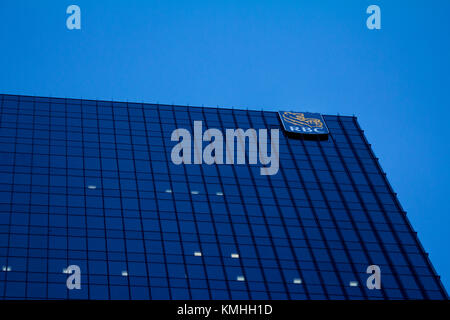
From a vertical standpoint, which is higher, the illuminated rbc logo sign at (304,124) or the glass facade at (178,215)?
the illuminated rbc logo sign at (304,124)

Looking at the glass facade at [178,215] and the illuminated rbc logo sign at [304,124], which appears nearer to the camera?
the glass facade at [178,215]

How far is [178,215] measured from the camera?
125 meters

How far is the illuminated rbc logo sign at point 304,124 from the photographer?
14838cm

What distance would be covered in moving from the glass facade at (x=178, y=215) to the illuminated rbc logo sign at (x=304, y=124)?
1836 millimetres

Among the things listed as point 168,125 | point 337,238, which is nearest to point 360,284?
point 337,238

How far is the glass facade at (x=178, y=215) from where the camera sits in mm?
113062

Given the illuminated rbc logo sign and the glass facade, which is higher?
the illuminated rbc logo sign

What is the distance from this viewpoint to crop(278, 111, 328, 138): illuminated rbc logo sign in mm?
148375

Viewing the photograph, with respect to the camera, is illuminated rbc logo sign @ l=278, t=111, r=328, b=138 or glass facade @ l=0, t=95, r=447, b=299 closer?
glass facade @ l=0, t=95, r=447, b=299

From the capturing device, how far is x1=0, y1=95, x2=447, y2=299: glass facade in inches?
4451

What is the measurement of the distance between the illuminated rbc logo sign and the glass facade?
184 centimetres

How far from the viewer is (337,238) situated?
125 m

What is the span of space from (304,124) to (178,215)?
114ft
